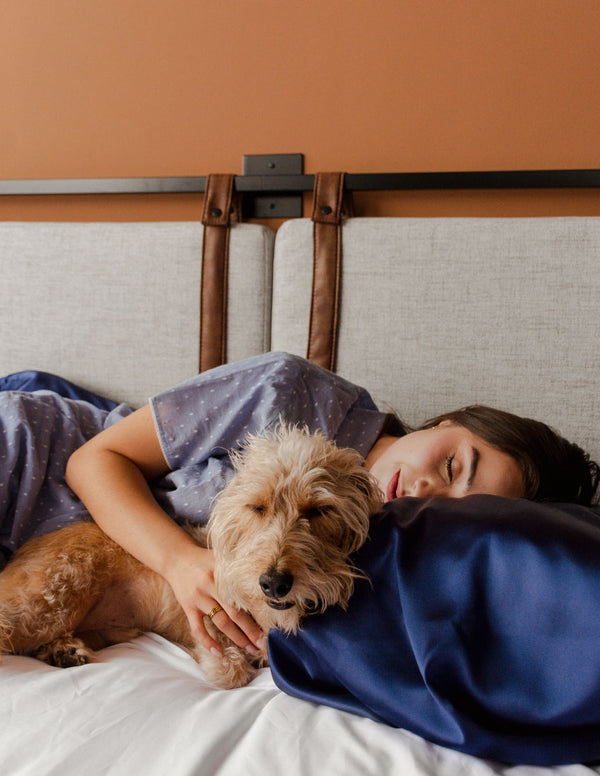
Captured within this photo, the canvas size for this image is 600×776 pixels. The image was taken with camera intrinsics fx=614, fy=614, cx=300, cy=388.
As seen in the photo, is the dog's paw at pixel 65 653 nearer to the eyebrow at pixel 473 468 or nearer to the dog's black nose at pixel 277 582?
the dog's black nose at pixel 277 582

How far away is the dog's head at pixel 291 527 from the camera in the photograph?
3.22 ft

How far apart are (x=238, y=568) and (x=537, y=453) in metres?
0.75

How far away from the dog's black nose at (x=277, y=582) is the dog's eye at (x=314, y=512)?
→ 0.13 metres

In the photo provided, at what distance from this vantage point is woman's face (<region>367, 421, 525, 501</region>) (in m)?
1.35

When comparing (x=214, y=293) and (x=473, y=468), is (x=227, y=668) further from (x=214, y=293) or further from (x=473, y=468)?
(x=214, y=293)

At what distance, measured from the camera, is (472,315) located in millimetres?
1821

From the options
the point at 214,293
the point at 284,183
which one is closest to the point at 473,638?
the point at 214,293

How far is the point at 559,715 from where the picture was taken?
850 mm

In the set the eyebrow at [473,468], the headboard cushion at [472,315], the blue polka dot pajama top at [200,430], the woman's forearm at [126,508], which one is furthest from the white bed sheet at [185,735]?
the headboard cushion at [472,315]

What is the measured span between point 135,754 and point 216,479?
0.64m

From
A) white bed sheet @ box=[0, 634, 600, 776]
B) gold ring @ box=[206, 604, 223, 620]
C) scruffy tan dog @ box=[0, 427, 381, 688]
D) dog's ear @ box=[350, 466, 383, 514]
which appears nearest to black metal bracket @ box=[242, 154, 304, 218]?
scruffy tan dog @ box=[0, 427, 381, 688]

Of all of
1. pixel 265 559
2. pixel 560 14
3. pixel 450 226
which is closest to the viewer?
pixel 265 559

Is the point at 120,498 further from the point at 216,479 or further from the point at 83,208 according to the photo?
the point at 83,208

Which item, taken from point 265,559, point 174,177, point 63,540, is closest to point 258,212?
point 174,177
